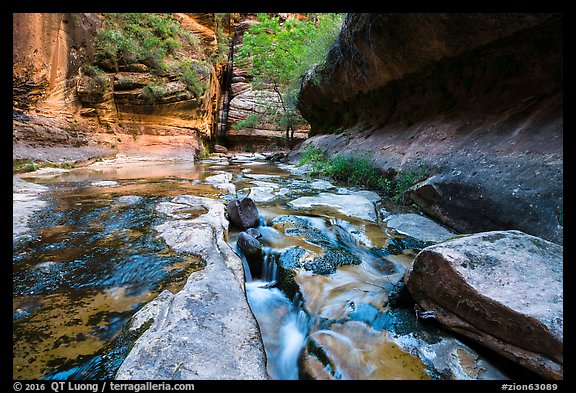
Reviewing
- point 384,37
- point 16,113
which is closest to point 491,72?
point 384,37

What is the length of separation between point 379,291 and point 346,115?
360 inches

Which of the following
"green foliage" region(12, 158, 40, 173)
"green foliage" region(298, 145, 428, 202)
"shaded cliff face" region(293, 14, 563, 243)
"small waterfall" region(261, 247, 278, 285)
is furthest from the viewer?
"green foliage" region(12, 158, 40, 173)

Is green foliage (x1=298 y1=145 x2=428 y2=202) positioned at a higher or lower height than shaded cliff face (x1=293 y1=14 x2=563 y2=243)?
lower

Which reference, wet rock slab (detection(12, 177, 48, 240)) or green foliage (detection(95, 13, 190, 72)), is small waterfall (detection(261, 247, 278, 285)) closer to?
wet rock slab (detection(12, 177, 48, 240))

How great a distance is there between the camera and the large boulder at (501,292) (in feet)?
4.81

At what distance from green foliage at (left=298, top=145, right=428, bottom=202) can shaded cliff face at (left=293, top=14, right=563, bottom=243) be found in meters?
0.22

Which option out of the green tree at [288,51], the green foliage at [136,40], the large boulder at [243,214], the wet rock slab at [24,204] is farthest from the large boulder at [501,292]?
the green foliage at [136,40]

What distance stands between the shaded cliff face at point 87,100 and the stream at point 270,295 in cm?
710

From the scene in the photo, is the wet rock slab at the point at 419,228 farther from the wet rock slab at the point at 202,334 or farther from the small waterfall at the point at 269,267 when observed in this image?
the wet rock slab at the point at 202,334

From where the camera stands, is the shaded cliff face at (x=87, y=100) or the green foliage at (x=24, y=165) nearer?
the green foliage at (x=24, y=165)

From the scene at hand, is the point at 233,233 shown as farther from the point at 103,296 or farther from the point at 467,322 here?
the point at 467,322

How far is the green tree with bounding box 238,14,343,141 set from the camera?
31.8 feet

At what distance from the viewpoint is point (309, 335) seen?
2039 millimetres

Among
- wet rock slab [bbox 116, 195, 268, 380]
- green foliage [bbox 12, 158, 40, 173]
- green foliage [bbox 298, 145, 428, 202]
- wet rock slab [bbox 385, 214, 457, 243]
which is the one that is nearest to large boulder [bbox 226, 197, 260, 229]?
wet rock slab [bbox 116, 195, 268, 380]
